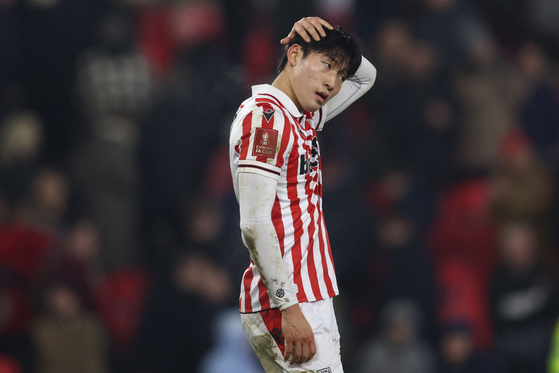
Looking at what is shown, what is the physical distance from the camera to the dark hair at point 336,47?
9.87 feet

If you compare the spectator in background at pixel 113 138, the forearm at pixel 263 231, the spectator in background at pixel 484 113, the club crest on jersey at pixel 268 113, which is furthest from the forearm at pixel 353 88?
the spectator in background at pixel 484 113

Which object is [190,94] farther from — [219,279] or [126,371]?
[126,371]

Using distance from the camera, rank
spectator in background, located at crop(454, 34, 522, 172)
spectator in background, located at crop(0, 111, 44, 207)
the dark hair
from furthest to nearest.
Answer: spectator in background, located at crop(454, 34, 522, 172) < spectator in background, located at crop(0, 111, 44, 207) < the dark hair

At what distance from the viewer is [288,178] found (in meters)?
2.94

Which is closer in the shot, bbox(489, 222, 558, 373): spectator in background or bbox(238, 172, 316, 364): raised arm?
bbox(238, 172, 316, 364): raised arm

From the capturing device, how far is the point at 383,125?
7746 millimetres

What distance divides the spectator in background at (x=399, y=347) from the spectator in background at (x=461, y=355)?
0.13m

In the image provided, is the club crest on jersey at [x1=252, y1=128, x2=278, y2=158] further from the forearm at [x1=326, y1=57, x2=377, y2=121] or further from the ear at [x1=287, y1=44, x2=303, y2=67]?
the forearm at [x1=326, y1=57, x2=377, y2=121]

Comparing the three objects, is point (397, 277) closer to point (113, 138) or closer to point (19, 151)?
point (113, 138)

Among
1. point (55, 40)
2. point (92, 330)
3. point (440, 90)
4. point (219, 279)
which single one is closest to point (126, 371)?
point (92, 330)

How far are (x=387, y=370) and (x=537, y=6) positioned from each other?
480 cm

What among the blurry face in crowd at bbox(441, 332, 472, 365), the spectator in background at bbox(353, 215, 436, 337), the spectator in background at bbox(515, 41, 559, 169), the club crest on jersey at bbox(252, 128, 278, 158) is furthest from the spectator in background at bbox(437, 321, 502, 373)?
the club crest on jersey at bbox(252, 128, 278, 158)

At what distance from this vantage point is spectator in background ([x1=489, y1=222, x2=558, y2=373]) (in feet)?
21.3

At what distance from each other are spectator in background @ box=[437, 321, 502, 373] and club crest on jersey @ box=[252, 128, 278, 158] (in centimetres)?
430
